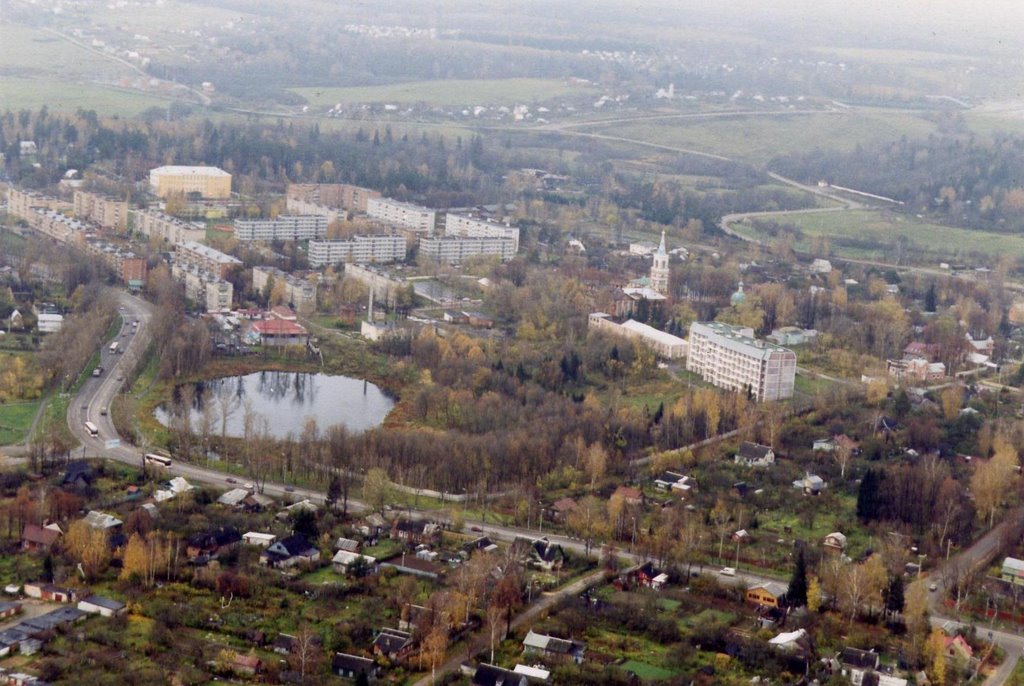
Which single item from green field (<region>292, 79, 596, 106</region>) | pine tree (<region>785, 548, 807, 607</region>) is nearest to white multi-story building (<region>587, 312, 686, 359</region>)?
pine tree (<region>785, 548, 807, 607</region>)

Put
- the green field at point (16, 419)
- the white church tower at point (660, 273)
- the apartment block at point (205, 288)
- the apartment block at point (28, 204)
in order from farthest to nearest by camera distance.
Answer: the apartment block at point (28, 204), the white church tower at point (660, 273), the apartment block at point (205, 288), the green field at point (16, 419)

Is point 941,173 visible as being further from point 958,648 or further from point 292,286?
point 958,648

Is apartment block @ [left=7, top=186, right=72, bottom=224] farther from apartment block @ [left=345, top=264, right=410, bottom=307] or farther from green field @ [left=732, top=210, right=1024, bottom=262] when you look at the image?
green field @ [left=732, top=210, right=1024, bottom=262]

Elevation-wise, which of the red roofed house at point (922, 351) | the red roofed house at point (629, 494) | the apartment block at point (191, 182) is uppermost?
the apartment block at point (191, 182)

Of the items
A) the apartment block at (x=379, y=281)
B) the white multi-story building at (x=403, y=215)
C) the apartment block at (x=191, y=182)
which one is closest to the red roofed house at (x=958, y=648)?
the apartment block at (x=379, y=281)

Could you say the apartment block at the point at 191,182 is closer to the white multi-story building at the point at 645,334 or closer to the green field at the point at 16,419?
the white multi-story building at the point at 645,334

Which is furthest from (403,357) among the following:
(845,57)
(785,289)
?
(845,57)
